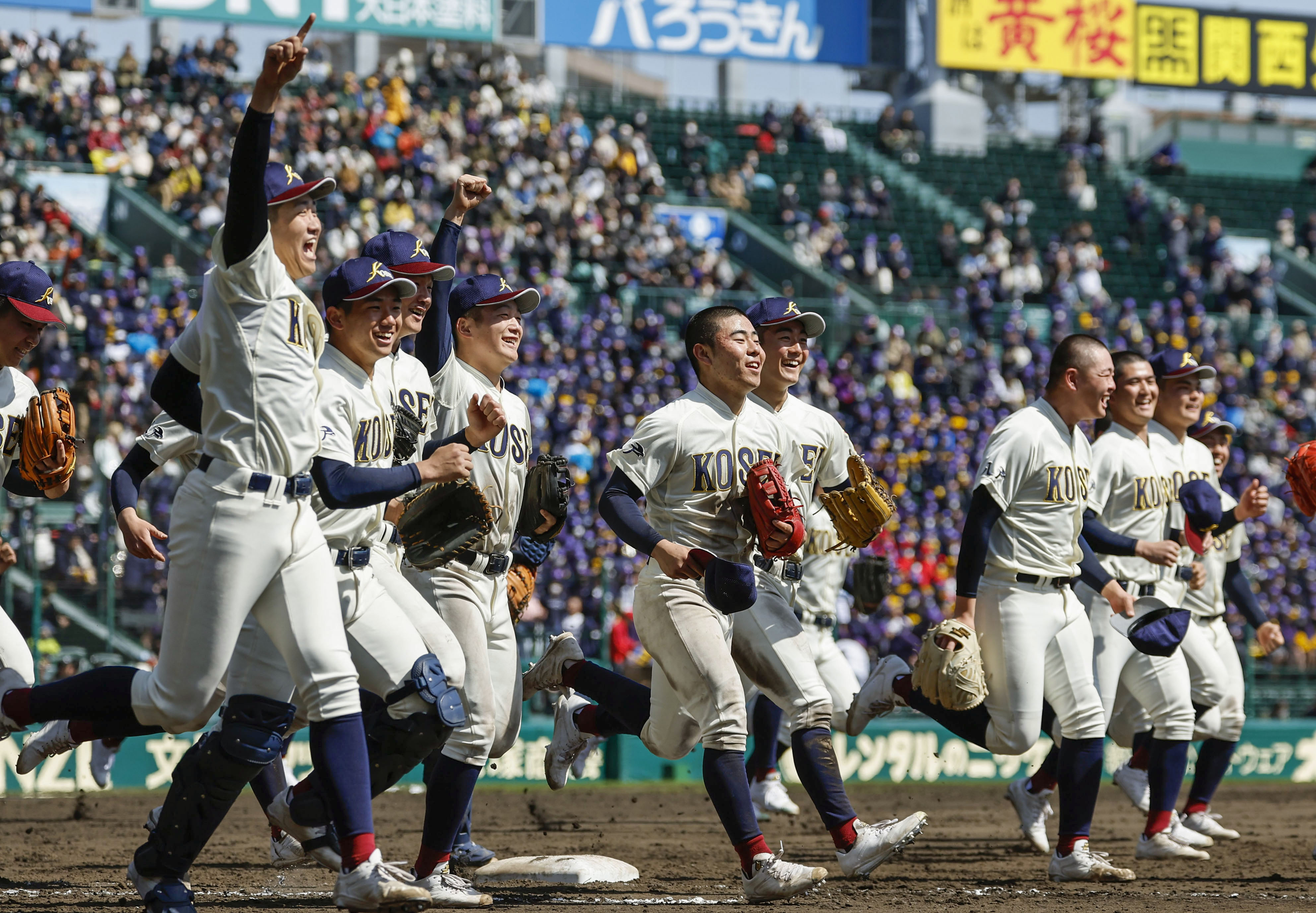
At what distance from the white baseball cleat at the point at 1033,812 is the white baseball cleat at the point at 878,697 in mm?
1190

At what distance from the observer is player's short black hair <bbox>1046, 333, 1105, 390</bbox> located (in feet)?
23.5

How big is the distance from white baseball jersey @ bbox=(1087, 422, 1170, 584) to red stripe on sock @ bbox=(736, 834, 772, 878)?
2.91 metres

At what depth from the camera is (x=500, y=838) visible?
28.6ft

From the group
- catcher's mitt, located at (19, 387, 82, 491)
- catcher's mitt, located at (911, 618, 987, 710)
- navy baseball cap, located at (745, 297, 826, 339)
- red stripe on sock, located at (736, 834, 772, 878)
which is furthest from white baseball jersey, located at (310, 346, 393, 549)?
catcher's mitt, located at (911, 618, 987, 710)

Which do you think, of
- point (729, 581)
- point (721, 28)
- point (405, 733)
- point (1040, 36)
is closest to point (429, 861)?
point (405, 733)

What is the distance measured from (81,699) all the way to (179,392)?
1116 millimetres

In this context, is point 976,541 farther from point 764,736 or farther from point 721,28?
point 721,28

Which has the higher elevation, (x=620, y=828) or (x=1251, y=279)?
(x=1251, y=279)

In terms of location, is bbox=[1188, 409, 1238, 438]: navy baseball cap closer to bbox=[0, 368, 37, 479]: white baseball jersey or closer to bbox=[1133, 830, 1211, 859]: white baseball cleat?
bbox=[1133, 830, 1211, 859]: white baseball cleat

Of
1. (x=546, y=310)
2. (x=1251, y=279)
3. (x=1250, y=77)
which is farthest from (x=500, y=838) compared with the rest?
(x=1250, y=77)

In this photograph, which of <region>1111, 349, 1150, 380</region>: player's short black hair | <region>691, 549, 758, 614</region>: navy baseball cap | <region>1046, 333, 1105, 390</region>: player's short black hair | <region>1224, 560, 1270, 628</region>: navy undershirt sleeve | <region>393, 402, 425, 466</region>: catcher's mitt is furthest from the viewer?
<region>1224, 560, 1270, 628</region>: navy undershirt sleeve

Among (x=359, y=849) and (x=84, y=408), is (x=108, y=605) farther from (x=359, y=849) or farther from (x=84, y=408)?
(x=359, y=849)

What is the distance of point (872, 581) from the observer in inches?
324

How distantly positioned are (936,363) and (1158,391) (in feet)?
44.4
